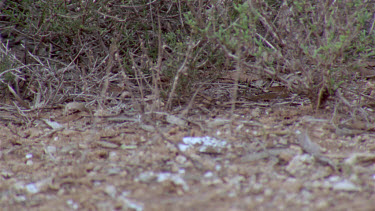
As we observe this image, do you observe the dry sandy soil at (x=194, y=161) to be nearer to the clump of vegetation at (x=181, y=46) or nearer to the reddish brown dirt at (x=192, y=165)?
the reddish brown dirt at (x=192, y=165)

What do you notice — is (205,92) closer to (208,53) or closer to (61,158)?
(208,53)

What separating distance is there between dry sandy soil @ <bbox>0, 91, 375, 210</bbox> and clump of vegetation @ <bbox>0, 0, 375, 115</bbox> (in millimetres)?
209

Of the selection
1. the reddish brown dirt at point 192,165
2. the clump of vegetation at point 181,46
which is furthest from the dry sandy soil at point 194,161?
the clump of vegetation at point 181,46

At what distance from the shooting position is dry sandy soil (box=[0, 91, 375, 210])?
1645mm

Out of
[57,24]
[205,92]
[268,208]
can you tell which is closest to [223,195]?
[268,208]

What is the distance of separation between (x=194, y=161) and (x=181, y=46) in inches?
36.9

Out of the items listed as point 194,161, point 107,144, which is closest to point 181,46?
point 107,144

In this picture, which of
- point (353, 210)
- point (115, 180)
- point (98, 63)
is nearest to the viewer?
point (353, 210)

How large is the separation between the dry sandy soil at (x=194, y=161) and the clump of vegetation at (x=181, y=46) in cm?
21

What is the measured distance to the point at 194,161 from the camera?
1947 mm

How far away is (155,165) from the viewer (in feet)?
6.36

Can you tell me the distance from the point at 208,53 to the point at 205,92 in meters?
0.26

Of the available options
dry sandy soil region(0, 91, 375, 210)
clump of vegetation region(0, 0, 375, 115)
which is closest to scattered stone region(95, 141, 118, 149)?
dry sandy soil region(0, 91, 375, 210)

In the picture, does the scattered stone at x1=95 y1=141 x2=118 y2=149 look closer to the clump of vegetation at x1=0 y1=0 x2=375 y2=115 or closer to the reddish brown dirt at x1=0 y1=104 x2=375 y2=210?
the reddish brown dirt at x1=0 y1=104 x2=375 y2=210
